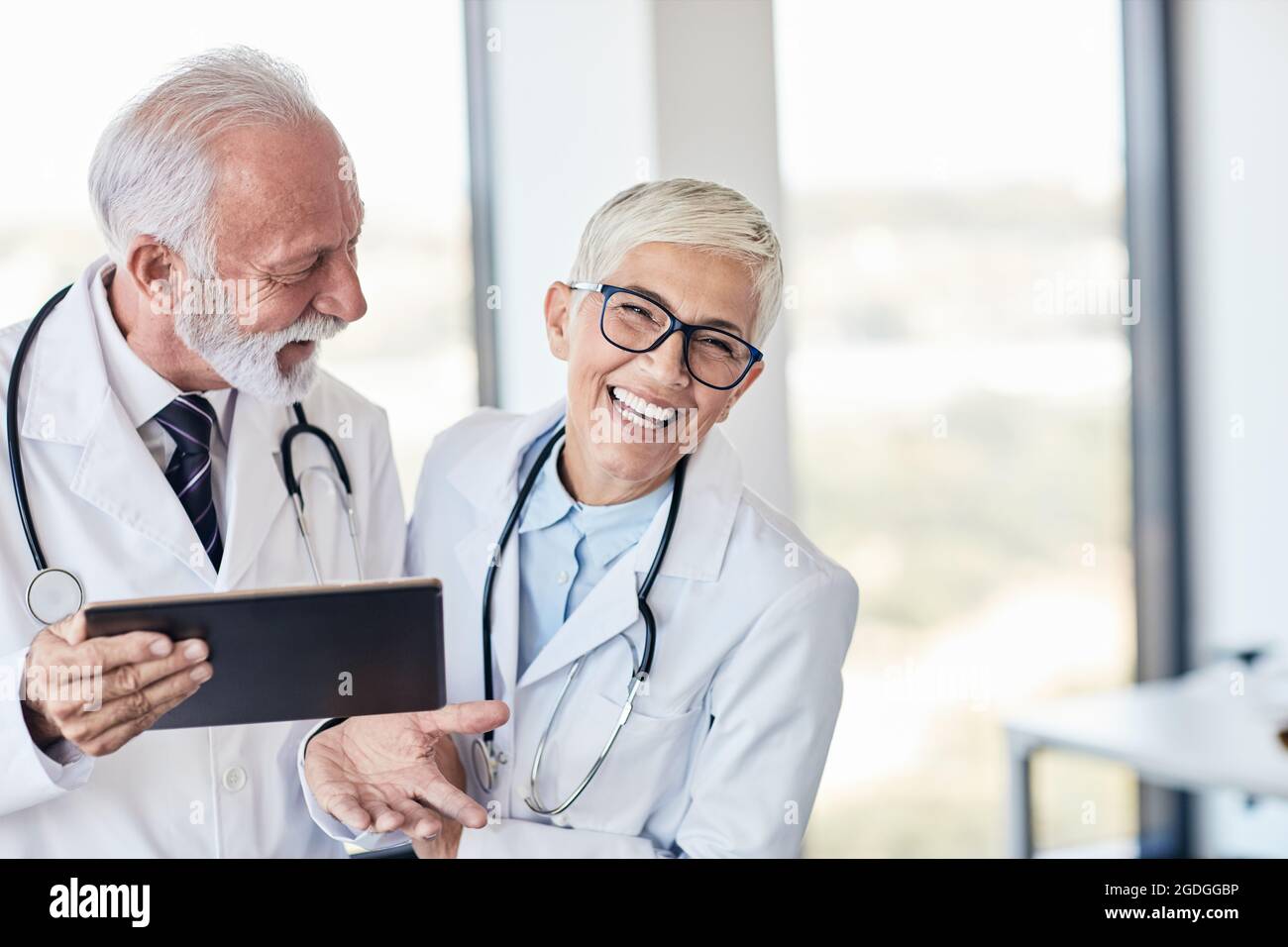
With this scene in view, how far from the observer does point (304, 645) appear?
822 millimetres

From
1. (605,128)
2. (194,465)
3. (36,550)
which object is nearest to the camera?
(36,550)

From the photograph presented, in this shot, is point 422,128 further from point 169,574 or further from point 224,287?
point 169,574

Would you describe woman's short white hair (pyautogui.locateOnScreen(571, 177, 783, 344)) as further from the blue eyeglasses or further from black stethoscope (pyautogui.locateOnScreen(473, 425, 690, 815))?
black stethoscope (pyautogui.locateOnScreen(473, 425, 690, 815))

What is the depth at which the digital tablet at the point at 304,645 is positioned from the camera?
0.79m

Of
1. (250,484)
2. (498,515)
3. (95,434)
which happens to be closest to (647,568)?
(498,515)

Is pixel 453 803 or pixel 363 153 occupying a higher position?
pixel 363 153

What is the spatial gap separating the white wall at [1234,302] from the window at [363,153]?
81cm

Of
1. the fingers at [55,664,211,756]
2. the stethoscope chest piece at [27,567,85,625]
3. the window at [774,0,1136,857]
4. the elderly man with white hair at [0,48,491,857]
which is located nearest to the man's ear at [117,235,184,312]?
the elderly man with white hair at [0,48,491,857]

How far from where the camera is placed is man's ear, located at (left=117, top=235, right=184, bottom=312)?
0.93 m

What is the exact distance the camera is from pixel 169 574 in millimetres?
952

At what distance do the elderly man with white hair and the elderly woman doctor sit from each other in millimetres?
130

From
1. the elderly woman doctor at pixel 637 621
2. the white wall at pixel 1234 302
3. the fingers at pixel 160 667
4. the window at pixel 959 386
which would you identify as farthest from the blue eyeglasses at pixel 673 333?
the white wall at pixel 1234 302

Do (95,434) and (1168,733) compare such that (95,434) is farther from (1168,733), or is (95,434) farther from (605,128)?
(1168,733)

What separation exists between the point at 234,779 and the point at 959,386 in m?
1.37
